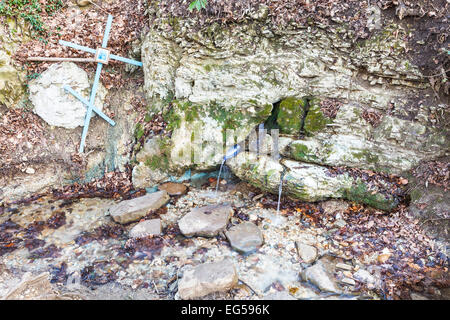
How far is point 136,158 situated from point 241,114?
2757mm

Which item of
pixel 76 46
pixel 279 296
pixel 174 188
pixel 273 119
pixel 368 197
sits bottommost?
pixel 279 296

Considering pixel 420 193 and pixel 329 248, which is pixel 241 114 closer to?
pixel 329 248

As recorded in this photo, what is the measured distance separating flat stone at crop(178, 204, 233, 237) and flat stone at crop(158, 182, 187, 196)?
841 millimetres

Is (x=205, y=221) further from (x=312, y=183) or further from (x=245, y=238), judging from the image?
(x=312, y=183)

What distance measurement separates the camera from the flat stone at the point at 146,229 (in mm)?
5035

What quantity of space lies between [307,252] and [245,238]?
3.62 feet

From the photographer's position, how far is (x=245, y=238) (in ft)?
15.8

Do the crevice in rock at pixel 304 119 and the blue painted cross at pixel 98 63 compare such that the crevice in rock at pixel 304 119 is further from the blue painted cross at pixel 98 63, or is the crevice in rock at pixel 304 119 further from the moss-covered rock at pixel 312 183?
the blue painted cross at pixel 98 63

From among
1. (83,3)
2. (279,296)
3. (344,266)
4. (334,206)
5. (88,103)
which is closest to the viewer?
(279,296)

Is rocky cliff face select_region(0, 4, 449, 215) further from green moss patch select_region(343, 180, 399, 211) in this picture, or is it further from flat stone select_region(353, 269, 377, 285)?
flat stone select_region(353, 269, 377, 285)

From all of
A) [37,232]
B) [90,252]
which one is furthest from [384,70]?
[37,232]

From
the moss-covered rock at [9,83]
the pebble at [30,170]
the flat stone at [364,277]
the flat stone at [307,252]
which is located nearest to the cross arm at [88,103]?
the moss-covered rock at [9,83]

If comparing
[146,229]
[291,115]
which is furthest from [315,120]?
[146,229]

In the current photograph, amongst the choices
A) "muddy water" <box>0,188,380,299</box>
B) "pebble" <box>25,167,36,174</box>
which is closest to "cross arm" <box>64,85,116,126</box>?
"pebble" <box>25,167,36,174</box>
